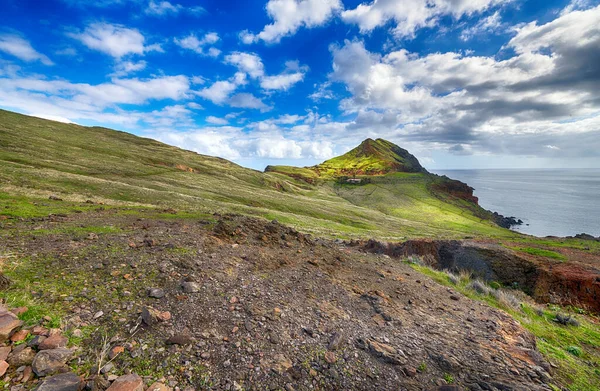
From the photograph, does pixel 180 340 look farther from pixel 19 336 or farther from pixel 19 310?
pixel 19 310

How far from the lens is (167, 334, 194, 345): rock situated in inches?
273

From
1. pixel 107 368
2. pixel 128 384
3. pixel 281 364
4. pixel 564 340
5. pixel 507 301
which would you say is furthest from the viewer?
pixel 507 301

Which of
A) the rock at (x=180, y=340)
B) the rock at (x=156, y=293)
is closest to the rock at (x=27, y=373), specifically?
the rock at (x=180, y=340)

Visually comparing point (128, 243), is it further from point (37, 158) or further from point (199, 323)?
point (37, 158)

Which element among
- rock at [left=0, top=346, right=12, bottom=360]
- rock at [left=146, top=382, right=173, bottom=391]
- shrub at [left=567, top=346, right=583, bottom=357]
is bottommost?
shrub at [left=567, top=346, right=583, bottom=357]

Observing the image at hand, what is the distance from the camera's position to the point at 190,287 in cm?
958

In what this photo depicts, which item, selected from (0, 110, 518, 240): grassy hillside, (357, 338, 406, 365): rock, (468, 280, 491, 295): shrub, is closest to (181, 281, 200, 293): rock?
(357, 338, 406, 365): rock

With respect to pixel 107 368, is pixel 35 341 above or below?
above

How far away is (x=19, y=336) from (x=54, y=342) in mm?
715

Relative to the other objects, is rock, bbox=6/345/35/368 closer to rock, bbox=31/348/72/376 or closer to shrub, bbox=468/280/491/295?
rock, bbox=31/348/72/376

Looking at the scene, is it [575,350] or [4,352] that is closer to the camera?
[4,352]

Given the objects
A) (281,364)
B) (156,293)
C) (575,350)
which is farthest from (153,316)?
(575,350)

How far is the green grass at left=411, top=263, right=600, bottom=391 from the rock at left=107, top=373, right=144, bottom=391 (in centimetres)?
1290

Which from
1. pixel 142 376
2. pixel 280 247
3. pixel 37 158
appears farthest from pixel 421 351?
pixel 37 158
